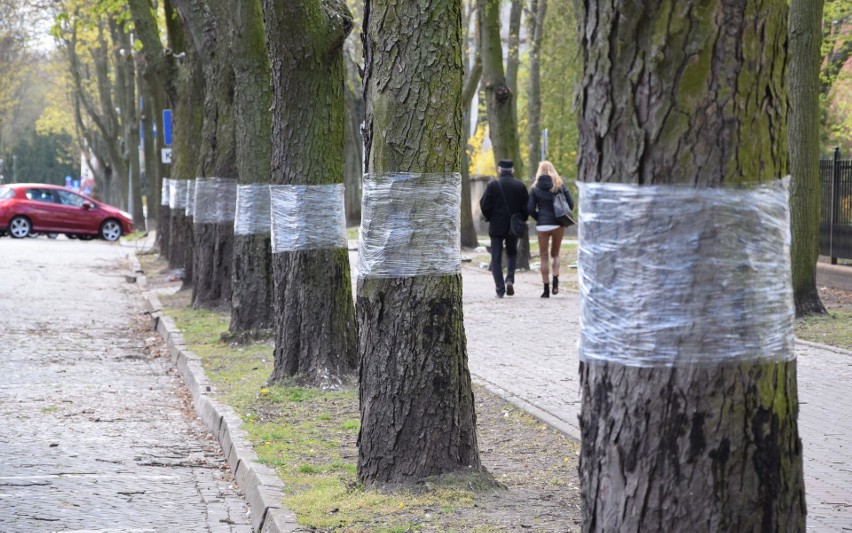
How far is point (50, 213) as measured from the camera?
4269cm

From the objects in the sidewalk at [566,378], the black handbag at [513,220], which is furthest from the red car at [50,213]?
the sidewalk at [566,378]

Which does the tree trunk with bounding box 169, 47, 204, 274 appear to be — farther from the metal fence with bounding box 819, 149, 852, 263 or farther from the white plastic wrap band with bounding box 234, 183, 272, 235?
the metal fence with bounding box 819, 149, 852, 263

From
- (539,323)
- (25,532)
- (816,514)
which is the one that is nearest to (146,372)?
(539,323)

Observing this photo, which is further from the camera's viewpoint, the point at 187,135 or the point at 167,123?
the point at 167,123

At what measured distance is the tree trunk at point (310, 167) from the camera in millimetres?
10242

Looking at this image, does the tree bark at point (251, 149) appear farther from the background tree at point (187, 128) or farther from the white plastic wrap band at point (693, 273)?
the white plastic wrap band at point (693, 273)

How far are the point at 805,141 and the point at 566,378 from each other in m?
5.60

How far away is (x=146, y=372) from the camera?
41.2ft

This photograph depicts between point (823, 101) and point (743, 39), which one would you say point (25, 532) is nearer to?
point (743, 39)

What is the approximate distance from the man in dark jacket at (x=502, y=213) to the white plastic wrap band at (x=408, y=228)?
11.8 m

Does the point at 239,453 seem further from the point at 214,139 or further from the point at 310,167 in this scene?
the point at 214,139

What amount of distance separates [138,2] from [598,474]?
2106 centimetres

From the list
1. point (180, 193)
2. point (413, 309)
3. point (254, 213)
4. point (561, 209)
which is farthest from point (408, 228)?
point (180, 193)

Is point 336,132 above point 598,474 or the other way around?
above
